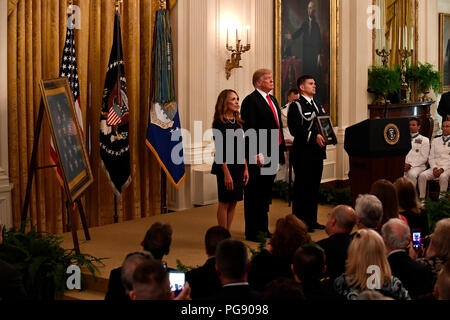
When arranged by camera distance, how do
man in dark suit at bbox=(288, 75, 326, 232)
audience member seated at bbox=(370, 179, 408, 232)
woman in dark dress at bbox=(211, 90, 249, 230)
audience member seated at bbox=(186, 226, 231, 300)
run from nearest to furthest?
audience member seated at bbox=(186, 226, 231, 300), audience member seated at bbox=(370, 179, 408, 232), woman in dark dress at bbox=(211, 90, 249, 230), man in dark suit at bbox=(288, 75, 326, 232)

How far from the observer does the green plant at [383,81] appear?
11.9 meters

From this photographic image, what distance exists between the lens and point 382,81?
11.9 m

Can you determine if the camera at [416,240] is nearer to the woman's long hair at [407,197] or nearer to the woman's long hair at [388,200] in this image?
the woman's long hair at [388,200]

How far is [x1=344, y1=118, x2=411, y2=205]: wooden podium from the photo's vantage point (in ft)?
23.9

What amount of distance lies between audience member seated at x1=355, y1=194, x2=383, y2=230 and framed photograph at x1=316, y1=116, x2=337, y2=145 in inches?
95.0

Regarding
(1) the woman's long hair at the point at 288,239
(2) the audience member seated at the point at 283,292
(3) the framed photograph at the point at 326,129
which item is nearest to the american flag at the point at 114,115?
(3) the framed photograph at the point at 326,129

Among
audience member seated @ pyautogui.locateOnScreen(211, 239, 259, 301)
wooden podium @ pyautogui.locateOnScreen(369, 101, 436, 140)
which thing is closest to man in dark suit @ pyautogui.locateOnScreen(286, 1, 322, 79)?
wooden podium @ pyautogui.locateOnScreen(369, 101, 436, 140)

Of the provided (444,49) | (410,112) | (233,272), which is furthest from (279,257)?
(444,49)

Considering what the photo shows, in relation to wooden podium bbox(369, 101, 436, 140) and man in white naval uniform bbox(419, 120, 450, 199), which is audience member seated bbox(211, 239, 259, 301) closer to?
man in white naval uniform bbox(419, 120, 450, 199)

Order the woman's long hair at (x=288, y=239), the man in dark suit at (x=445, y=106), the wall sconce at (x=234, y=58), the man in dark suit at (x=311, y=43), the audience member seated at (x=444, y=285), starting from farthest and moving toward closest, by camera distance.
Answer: the man in dark suit at (x=445, y=106) < the man in dark suit at (x=311, y=43) < the wall sconce at (x=234, y=58) < the woman's long hair at (x=288, y=239) < the audience member seated at (x=444, y=285)

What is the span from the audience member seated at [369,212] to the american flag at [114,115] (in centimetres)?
350

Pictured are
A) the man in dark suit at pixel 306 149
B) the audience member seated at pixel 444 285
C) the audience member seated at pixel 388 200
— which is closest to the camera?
the audience member seated at pixel 444 285

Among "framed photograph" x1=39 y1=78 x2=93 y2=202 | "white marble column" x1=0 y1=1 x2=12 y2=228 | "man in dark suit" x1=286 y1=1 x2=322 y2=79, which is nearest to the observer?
"framed photograph" x1=39 y1=78 x2=93 y2=202

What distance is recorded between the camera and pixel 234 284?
3.39 metres
